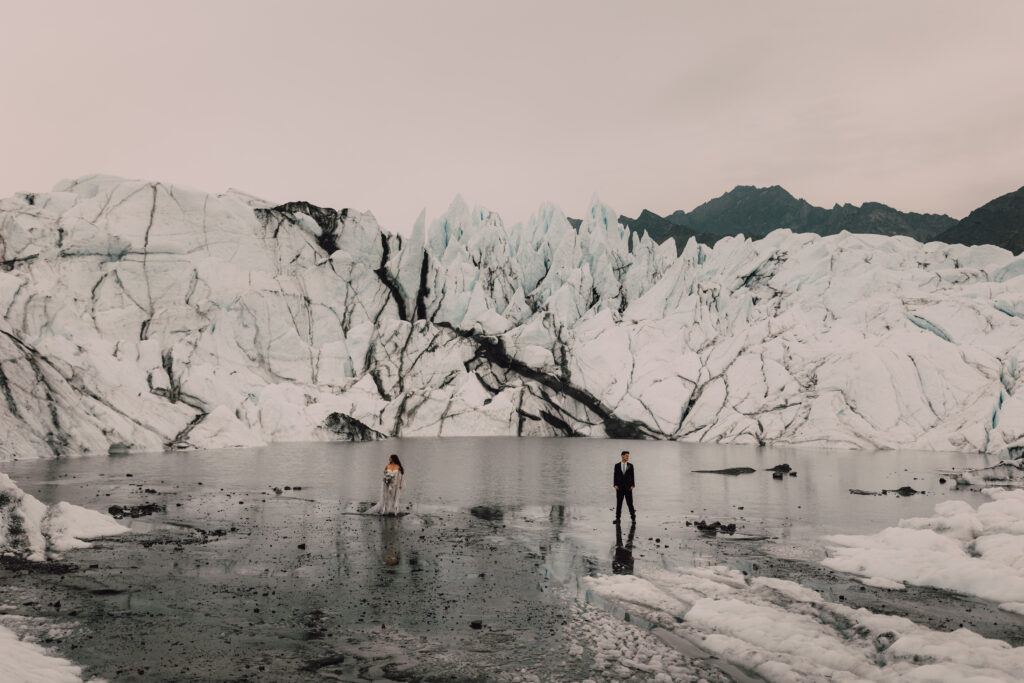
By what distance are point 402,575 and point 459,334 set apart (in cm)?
7270

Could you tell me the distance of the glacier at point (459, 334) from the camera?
205 feet

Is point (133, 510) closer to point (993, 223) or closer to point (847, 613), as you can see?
point (847, 613)

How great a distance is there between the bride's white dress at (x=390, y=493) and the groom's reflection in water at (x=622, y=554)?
22.0 feet

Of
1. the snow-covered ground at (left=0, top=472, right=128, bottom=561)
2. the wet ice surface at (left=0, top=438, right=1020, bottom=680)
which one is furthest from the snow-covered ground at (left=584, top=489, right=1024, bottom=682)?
→ the snow-covered ground at (left=0, top=472, right=128, bottom=561)

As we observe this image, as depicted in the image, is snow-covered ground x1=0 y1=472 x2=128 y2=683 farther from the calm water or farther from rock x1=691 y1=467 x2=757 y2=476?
rock x1=691 y1=467 x2=757 y2=476

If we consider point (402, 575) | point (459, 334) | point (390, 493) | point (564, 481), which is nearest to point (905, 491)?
point (564, 481)

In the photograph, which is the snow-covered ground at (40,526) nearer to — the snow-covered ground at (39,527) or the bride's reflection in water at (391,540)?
the snow-covered ground at (39,527)

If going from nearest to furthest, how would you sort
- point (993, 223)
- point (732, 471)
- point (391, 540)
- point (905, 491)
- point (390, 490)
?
point (391, 540)
point (390, 490)
point (905, 491)
point (732, 471)
point (993, 223)

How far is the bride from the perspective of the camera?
21.9 metres

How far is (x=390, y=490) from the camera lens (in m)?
22.0

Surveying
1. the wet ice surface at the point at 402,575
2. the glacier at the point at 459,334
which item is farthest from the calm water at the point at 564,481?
the glacier at the point at 459,334

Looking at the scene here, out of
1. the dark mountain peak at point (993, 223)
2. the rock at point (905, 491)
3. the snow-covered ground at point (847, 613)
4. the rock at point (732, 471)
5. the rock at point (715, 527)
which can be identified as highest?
the dark mountain peak at point (993, 223)

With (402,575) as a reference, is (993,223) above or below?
above

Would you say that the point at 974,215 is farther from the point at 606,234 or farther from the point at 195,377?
the point at 195,377
